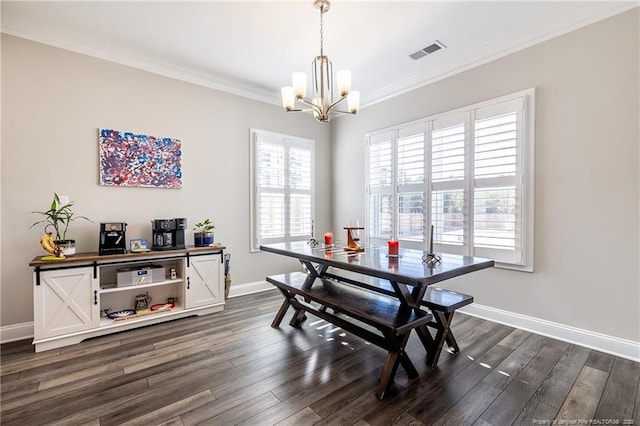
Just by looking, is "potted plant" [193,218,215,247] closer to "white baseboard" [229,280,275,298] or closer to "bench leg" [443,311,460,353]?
"white baseboard" [229,280,275,298]

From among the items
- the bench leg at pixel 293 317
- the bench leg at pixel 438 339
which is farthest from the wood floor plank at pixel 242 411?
the bench leg at pixel 438 339

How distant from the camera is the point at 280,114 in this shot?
4605 millimetres

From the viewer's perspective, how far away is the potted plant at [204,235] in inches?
141

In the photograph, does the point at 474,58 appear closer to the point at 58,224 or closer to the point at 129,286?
the point at 129,286

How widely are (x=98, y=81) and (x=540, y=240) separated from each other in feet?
15.9

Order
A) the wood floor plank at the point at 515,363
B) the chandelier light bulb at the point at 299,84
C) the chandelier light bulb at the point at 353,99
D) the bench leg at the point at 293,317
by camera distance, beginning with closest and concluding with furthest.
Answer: the wood floor plank at the point at 515,363, the chandelier light bulb at the point at 299,84, the chandelier light bulb at the point at 353,99, the bench leg at the point at 293,317

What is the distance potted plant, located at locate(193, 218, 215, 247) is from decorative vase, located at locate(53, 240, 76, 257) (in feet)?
3.73

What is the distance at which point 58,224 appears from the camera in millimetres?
2984

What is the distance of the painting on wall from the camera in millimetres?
3209

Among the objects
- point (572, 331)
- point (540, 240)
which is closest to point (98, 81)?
point (540, 240)

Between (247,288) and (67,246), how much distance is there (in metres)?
2.13

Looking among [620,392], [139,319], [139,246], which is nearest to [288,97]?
[139,246]

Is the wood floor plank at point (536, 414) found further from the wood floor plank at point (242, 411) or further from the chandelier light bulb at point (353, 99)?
the chandelier light bulb at point (353, 99)

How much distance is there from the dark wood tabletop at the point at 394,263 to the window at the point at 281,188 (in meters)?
1.54
